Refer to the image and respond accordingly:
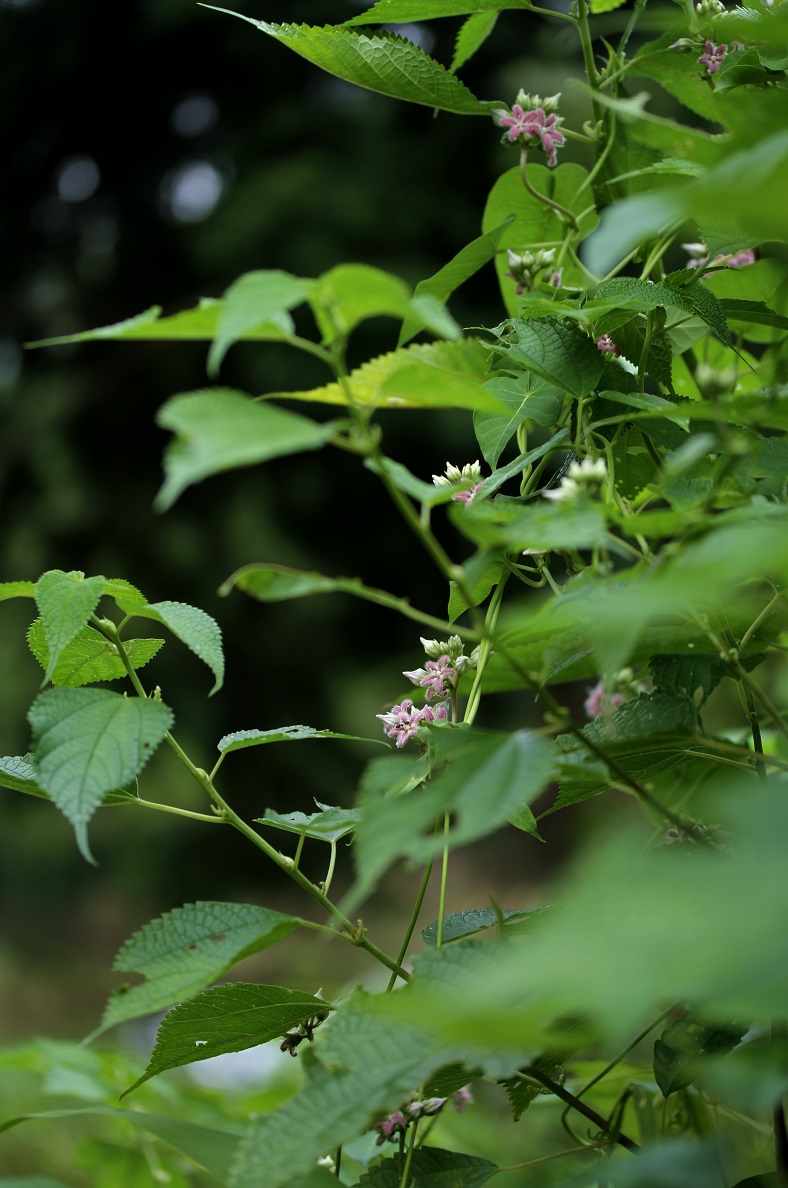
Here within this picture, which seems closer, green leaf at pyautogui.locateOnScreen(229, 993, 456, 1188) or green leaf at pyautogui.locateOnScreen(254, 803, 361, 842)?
green leaf at pyautogui.locateOnScreen(229, 993, 456, 1188)

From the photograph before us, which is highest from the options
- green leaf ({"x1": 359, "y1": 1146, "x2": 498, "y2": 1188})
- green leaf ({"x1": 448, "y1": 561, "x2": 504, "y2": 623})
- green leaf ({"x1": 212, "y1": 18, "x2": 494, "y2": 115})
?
green leaf ({"x1": 212, "y1": 18, "x2": 494, "y2": 115})

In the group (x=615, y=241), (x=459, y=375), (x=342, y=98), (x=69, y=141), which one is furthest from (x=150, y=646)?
(x=69, y=141)

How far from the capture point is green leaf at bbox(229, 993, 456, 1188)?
0.31 meters

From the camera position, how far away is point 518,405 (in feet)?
1.65

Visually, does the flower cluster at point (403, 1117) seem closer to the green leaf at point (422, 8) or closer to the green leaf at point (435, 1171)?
the green leaf at point (435, 1171)

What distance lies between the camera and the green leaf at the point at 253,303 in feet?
0.90

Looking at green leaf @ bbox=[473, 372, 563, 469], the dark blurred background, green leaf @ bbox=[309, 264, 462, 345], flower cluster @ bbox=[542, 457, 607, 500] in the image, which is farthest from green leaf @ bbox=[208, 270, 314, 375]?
the dark blurred background

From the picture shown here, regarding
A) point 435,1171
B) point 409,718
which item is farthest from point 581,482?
point 435,1171

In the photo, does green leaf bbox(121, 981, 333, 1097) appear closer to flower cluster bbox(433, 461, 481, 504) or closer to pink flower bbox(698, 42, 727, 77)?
flower cluster bbox(433, 461, 481, 504)

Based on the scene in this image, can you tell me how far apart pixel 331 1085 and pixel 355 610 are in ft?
11.5

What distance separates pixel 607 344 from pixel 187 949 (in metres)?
0.35

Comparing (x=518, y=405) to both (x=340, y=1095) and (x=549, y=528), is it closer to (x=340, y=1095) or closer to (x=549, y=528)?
(x=549, y=528)

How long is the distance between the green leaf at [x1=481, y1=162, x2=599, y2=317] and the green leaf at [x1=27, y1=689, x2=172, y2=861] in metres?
0.35

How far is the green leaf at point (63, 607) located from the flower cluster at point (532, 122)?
1.15 ft
